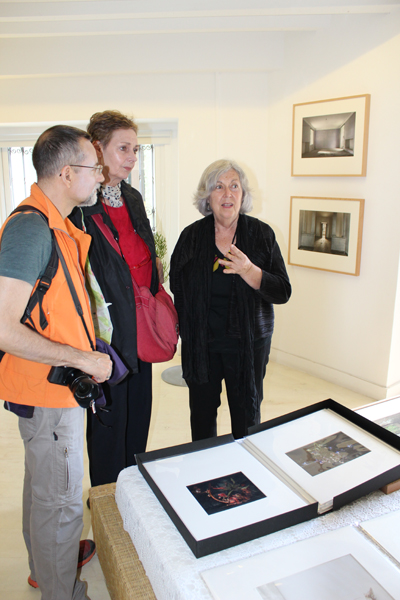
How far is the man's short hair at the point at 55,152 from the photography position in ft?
4.41

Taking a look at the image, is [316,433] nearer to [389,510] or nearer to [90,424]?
[389,510]

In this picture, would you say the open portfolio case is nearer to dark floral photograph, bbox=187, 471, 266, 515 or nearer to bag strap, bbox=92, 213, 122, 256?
dark floral photograph, bbox=187, 471, 266, 515

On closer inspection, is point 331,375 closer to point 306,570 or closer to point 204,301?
point 204,301

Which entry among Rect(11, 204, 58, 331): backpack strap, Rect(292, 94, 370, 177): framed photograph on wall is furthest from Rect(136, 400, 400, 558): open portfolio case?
Rect(292, 94, 370, 177): framed photograph on wall

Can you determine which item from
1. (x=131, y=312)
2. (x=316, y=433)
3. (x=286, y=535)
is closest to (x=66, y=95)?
(x=131, y=312)

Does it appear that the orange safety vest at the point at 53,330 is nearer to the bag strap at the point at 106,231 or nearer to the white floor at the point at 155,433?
the bag strap at the point at 106,231

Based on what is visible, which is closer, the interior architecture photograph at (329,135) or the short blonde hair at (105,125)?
the short blonde hair at (105,125)

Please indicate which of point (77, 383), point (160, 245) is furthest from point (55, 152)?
point (160, 245)

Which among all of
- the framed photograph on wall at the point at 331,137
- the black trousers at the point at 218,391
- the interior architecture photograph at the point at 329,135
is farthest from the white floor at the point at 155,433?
the interior architecture photograph at the point at 329,135

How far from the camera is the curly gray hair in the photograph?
1983 millimetres

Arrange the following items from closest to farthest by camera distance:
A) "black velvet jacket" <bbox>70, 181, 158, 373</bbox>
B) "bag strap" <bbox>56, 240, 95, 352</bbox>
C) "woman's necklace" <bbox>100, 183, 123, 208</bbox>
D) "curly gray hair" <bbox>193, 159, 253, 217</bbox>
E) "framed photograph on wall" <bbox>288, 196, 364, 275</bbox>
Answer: "bag strap" <bbox>56, 240, 95, 352</bbox>
"black velvet jacket" <bbox>70, 181, 158, 373</bbox>
"woman's necklace" <bbox>100, 183, 123, 208</bbox>
"curly gray hair" <bbox>193, 159, 253, 217</bbox>
"framed photograph on wall" <bbox>288, 196, 364, 275</bbox>

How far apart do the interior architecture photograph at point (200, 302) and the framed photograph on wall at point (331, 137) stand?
0.06 feet

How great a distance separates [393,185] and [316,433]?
7.57ft

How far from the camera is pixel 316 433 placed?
53.3 inches
